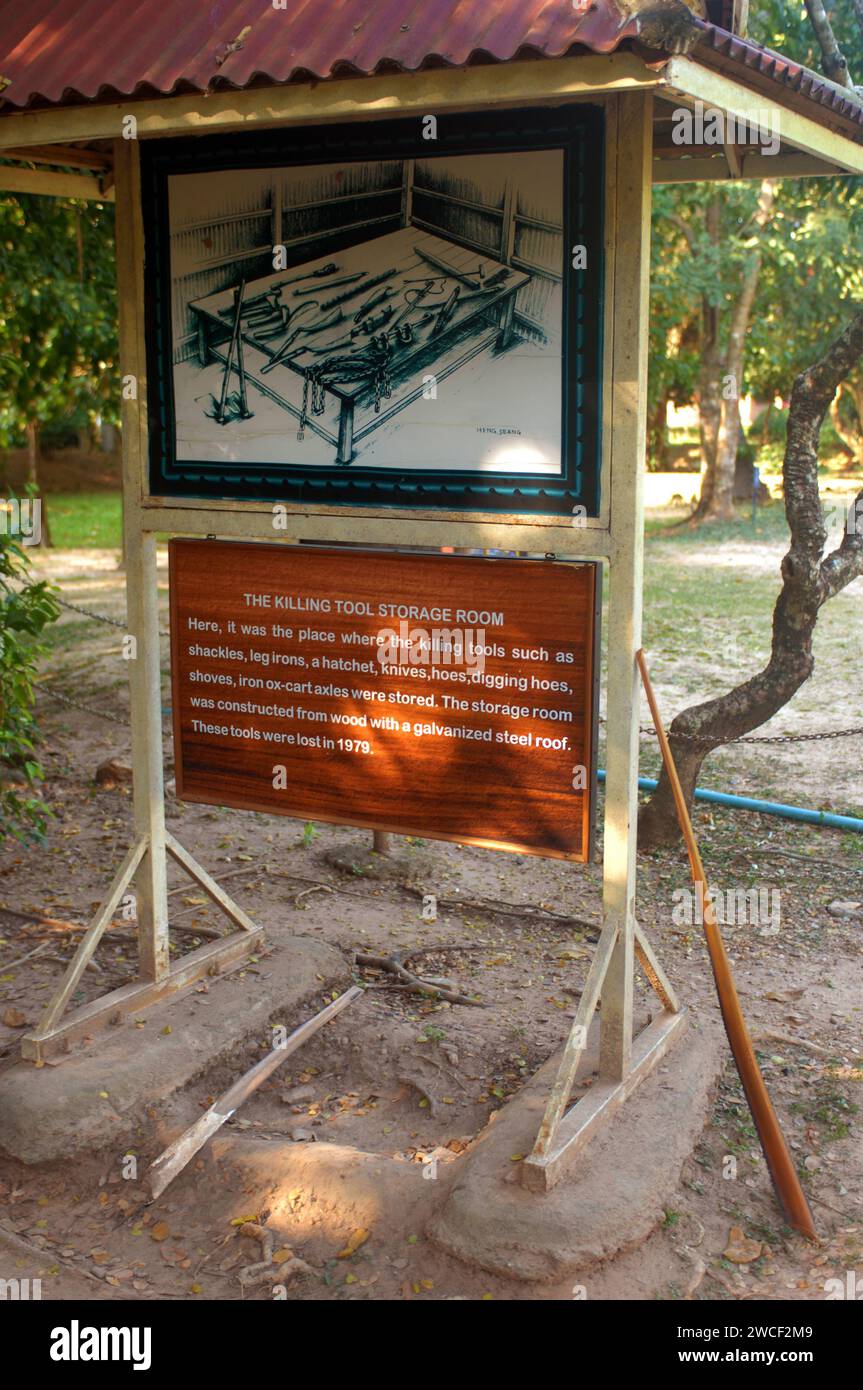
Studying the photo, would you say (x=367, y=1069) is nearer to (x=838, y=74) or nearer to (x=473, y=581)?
(x=473, y=581)

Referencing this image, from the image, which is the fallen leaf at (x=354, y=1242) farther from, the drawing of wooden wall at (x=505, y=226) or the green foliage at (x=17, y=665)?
the green foliage at (x=17, y=665)

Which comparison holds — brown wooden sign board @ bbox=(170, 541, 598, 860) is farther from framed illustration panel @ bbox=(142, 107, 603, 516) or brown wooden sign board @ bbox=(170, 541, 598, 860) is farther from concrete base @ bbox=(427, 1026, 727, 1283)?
concrete base @ bbox=(427, 1026, 727, 1283)

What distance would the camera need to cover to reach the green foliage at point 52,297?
30.9ft

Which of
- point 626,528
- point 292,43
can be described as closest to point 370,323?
point 292,43

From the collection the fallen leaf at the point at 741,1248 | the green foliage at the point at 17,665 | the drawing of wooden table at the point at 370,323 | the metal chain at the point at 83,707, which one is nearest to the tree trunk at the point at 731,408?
the metal chain at the point at 83,707

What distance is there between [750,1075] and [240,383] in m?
2.89

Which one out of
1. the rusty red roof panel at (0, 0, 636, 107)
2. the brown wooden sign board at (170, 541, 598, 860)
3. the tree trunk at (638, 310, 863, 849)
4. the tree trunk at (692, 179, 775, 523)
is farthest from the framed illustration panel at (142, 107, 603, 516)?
the tree trunk at (692, 179, 775, 523)

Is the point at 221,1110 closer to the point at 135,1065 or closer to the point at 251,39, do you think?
the point at 135,1065

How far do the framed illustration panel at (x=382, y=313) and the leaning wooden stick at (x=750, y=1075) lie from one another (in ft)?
2.90

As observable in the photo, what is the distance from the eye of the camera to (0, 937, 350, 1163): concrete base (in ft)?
14.8

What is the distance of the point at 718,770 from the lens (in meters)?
8.91

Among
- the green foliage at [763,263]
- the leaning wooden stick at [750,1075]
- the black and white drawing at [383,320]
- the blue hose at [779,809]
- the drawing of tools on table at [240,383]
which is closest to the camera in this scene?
the leaning wooden stick at [750,1075]

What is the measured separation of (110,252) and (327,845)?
17.6ft

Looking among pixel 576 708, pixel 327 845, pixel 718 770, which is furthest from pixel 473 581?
pixel 718 770
